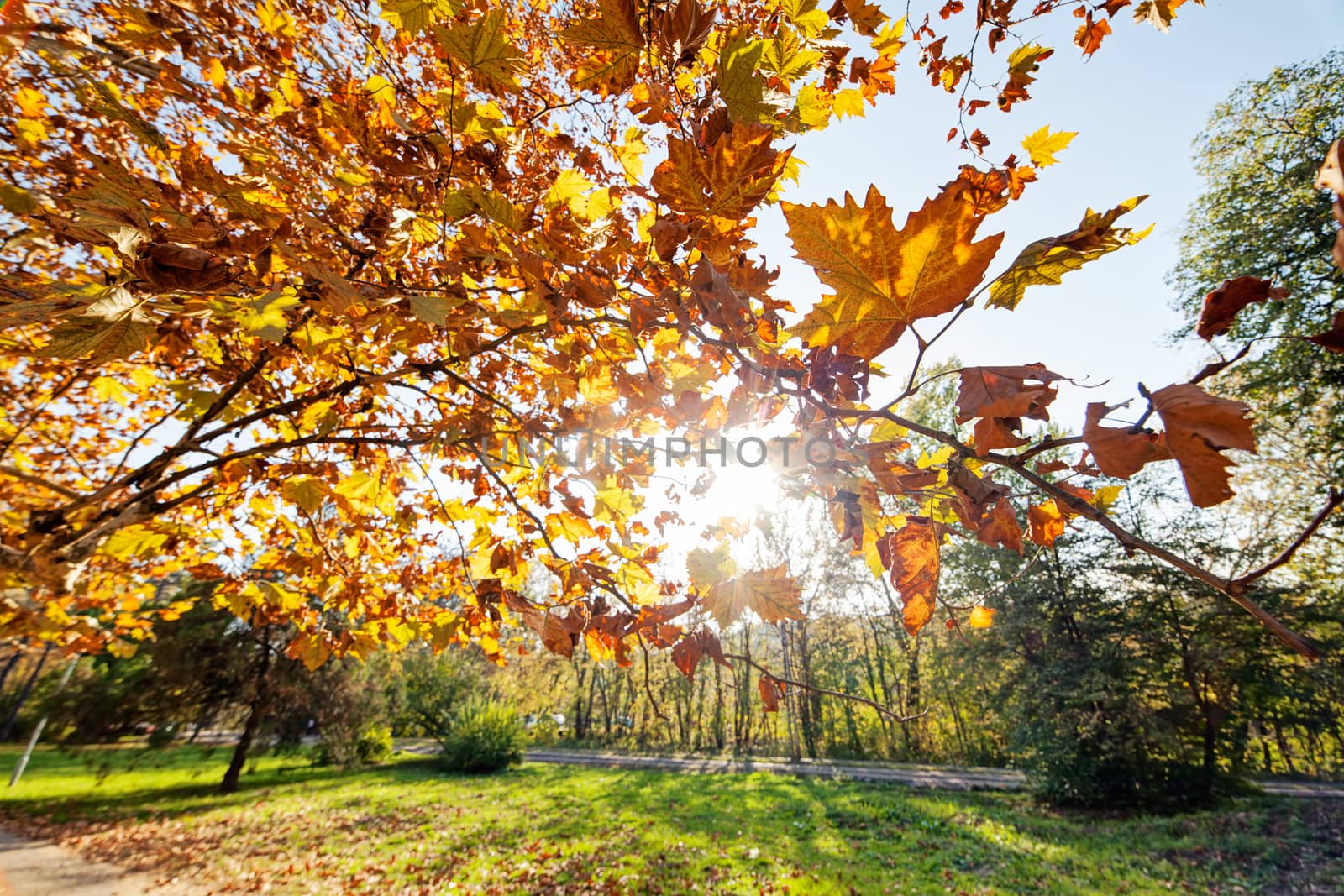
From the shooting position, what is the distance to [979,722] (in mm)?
18406

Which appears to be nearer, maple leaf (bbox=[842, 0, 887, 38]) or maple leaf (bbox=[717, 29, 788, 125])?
maple leaf (bbox=[717, 29, 788, 125])

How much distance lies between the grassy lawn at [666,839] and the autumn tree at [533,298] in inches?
256

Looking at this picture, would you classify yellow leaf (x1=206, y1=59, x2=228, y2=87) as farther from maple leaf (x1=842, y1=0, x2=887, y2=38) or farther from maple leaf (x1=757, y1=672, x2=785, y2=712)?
maple leaf (x1=757, y1=672, x2=785, y2=712)

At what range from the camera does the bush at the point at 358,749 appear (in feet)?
47.9

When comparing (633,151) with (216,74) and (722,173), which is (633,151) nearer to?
(722,173)

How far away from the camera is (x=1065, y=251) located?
2.54 feet

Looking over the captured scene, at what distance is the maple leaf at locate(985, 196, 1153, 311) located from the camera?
30.0 inches

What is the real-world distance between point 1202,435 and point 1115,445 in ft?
0.24

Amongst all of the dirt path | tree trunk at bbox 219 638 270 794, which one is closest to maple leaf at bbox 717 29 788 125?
the dirt path

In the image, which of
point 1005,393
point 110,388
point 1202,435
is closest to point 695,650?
point 1005,393

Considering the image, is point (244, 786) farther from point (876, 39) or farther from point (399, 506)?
point (876, 39)

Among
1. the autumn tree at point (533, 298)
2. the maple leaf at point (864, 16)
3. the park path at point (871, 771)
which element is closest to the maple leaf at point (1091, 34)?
the autumn tree at point (533, 298)

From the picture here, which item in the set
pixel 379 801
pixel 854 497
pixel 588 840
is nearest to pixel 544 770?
pixel 379 801

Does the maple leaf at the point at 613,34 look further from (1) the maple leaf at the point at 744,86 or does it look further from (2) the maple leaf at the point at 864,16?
(2) the maple leaf at the point at 864,16
